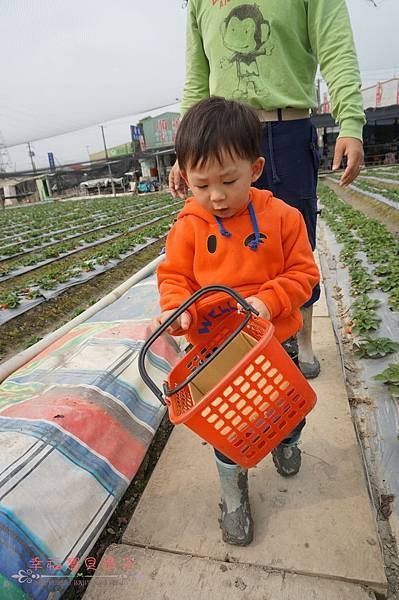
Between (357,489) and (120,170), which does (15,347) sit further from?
(120,170)

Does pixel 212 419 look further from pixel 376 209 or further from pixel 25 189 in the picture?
pixel 25 189

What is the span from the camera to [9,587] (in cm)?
126

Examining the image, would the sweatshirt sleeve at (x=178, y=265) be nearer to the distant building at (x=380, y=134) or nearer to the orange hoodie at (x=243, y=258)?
the orange hoodie at (x=243, y=258)

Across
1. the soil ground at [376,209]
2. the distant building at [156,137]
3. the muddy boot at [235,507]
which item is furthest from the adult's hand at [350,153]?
the distant building at [156,137]

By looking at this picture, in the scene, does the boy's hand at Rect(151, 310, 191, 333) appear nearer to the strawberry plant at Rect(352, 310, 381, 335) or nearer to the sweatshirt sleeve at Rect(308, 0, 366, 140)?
the sweatshirt sleeve at Rect(308, 0, 366, 140)

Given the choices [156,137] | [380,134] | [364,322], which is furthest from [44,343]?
[156,137]

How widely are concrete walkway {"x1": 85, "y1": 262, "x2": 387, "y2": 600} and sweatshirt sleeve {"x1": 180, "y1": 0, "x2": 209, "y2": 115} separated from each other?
1965 millimetres

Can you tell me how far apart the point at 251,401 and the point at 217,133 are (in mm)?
853

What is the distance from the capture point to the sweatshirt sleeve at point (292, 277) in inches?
52.7

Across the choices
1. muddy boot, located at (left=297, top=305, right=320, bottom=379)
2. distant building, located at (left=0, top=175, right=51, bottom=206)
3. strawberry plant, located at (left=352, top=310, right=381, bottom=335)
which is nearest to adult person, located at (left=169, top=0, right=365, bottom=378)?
muddy boot, located at (left=297, top=305, right=320, bottom=379)

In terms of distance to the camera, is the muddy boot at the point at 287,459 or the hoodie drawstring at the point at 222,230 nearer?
the hoodie drawstring at the point at 222,230

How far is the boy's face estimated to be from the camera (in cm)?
130

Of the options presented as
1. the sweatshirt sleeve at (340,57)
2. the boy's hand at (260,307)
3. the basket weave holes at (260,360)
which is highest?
the sweatshirt sleeve at (340,57)

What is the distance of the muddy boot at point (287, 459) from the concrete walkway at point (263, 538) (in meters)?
0.05
